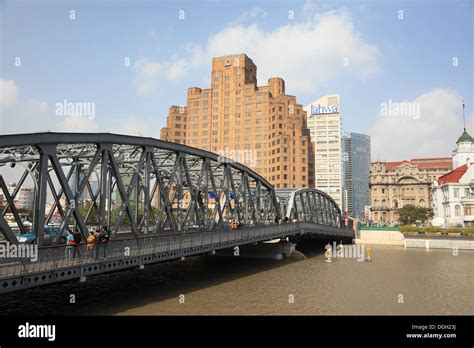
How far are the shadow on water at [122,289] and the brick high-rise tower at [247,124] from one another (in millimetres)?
69199

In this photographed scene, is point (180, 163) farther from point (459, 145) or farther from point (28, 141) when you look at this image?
point (459, 145)

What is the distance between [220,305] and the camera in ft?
69.7

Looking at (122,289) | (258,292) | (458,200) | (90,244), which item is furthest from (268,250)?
(458,200)

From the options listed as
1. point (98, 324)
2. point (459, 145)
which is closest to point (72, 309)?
point (98, 324)

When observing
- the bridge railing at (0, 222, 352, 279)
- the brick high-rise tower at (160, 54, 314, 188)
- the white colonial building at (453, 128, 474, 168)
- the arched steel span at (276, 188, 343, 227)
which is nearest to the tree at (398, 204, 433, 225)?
the brick high-rise tower at (160, 54, 314, 188)

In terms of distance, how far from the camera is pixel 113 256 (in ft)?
57.8

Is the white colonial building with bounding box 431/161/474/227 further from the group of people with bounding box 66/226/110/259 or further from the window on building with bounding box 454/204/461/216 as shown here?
the group of people with bounding box 66/226/110/259

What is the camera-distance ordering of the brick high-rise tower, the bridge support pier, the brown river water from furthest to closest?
the brick high-rise tower < the bridge support pier < the brown river water

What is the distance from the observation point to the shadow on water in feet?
63.8

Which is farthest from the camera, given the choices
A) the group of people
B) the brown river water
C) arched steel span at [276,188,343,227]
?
arched steel span at [276,188,343,227]

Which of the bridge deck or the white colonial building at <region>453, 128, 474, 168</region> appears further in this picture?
the white colonial building at <region>453, 128, 474, 168</region>

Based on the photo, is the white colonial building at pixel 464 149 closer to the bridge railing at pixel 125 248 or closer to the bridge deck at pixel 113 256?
the bridge railing at pixel 125 248

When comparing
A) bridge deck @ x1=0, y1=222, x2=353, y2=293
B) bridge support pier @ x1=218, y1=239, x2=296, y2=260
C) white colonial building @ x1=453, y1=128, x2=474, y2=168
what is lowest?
bridge support pier @ x1=218, y1=239, x2=296, y2=260

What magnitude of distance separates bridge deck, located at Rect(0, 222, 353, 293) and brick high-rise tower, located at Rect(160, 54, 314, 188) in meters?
76.0
